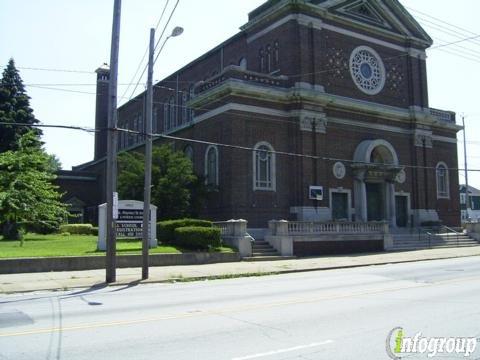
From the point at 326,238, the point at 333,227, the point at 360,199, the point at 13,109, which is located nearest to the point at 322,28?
the point at 360,199

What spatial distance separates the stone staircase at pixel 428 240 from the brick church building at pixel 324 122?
8.30 feet

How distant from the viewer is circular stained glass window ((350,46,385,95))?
1496 inches

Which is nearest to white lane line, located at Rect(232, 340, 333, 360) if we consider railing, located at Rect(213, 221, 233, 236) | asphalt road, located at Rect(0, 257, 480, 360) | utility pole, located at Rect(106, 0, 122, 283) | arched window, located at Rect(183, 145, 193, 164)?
asphalt road, located at Rect(0, 257, 480, 360)

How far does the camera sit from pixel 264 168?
3312 centimetres

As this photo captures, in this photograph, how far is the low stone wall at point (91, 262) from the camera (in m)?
19.2

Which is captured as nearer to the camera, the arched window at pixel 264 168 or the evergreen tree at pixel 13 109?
the arched window at pixel 264 168

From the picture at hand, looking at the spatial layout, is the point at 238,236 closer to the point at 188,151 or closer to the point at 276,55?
the point at 188,151

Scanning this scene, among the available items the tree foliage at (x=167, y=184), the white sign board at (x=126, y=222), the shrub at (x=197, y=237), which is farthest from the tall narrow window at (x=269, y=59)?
the white sign board at (x=126, y=222)

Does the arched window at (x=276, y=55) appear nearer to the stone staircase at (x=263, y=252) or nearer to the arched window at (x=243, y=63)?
the arched window at (x=243, y=63)

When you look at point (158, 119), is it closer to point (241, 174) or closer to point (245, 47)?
point (245, 47)

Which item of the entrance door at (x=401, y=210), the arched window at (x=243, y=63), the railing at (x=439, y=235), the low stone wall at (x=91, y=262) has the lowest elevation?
the low stone wall at (x=91, y=262)

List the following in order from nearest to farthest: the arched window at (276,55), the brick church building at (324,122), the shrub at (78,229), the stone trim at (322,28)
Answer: the brick church building at (324,122), the stone trim at (322,28), the arched window at (276,55), the shrub at (78,229)

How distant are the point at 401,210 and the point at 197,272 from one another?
23.0 meters

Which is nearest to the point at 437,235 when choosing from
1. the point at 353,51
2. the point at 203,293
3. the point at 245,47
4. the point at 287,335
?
the point at 353,51
